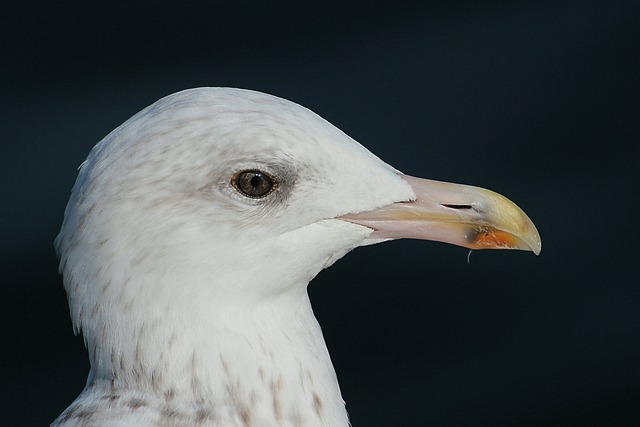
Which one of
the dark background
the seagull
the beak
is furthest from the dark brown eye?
the dark background

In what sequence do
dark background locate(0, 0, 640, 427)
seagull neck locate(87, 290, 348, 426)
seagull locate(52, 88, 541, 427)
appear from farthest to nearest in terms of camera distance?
dark background locate(0, 0, 640, 427) → seagull neck locate(87, 290, 348, 426) → seagull locate(52, 88, 541, 427)

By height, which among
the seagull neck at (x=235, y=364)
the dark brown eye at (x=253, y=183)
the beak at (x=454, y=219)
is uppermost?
the dark brown eye at (x=253, y=183)

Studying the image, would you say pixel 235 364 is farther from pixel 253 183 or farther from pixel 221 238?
pixel 253 183

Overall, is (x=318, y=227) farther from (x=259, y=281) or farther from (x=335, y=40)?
(x=335, y=40)

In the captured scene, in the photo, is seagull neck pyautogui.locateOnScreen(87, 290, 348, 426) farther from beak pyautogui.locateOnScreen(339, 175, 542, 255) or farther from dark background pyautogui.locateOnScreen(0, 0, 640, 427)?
dark background pyautogui.locateOnScreen(0, 0, 640, 427)

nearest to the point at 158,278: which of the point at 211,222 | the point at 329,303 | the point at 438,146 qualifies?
the point at 211,222

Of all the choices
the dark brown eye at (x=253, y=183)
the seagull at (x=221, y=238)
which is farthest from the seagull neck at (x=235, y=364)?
the dark brown eye at (x=253, y=183)

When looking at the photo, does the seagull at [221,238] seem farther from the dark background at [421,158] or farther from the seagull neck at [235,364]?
the dark background at [421,158]

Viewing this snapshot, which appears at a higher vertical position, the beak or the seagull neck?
the beak
